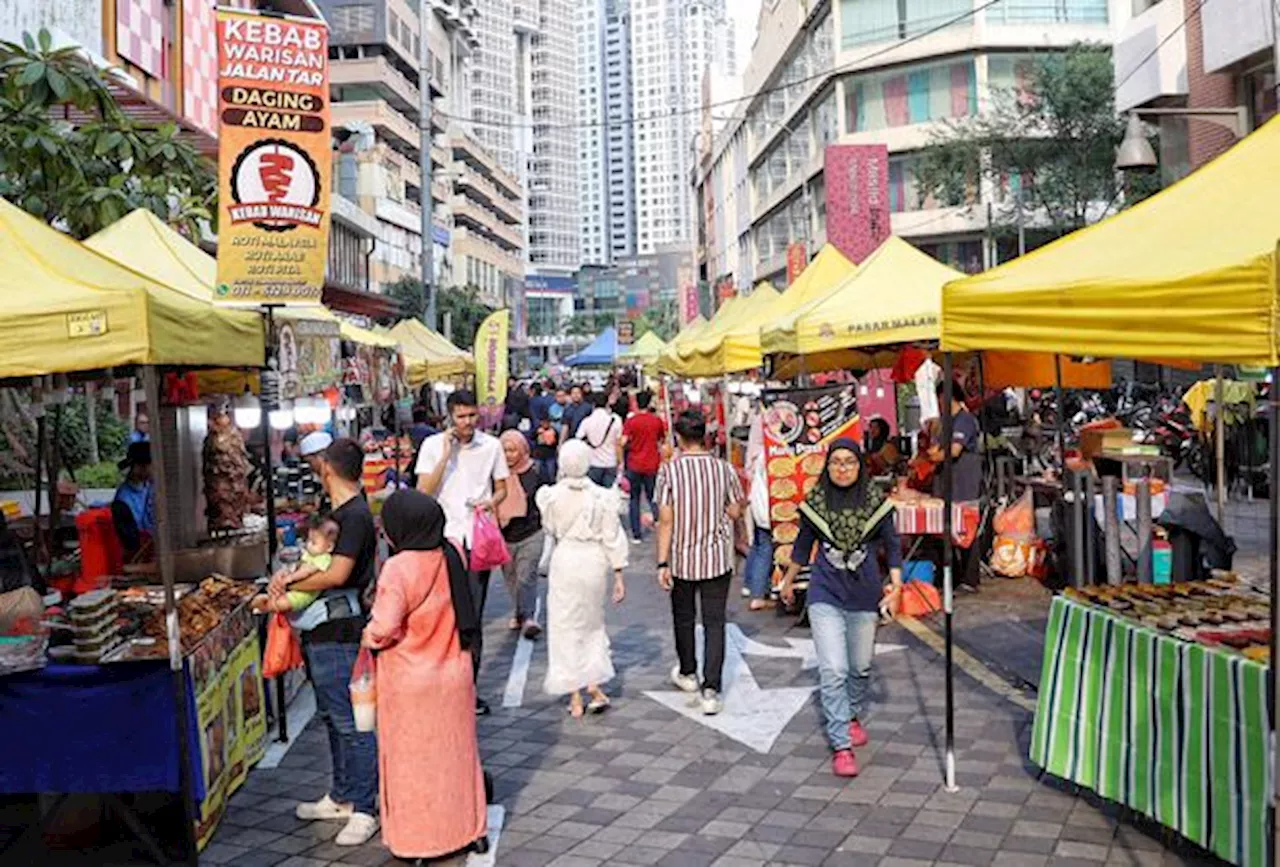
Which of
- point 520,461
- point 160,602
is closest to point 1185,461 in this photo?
point 520,461

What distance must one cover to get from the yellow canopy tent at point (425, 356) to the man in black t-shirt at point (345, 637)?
14.5 meters

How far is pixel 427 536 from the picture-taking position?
4.95 metres

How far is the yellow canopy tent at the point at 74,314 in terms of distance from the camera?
15.4ft

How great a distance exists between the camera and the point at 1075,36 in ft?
133

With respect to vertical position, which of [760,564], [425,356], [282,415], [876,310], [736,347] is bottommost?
[760,564]

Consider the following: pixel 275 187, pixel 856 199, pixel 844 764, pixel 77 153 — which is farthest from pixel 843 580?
pixel 856 199

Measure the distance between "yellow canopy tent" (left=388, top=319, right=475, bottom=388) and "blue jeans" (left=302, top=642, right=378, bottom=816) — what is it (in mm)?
14611

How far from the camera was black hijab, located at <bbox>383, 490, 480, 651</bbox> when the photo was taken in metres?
4.93

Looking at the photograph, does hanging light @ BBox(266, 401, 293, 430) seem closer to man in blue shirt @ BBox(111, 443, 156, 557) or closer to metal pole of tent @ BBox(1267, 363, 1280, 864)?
man in blue shirt @ BBox(111, 443, 156, 557)

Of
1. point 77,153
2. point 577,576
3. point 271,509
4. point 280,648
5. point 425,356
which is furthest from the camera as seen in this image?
point 425,356

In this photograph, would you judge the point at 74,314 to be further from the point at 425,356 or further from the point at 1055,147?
the point at 1055,147

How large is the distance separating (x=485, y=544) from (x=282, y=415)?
2653 millimetres

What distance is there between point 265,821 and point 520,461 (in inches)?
155

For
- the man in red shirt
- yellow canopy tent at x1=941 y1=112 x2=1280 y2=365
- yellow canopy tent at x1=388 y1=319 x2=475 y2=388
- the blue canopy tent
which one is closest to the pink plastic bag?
yellow canopy tent at x1=941 y1=112 x2=1280 y2=365
